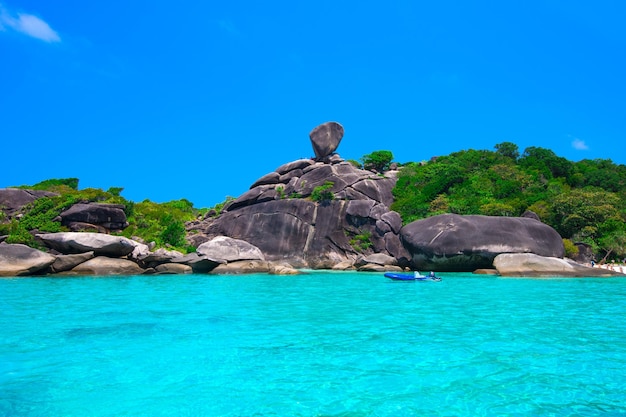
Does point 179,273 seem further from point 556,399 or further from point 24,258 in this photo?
point 556,399

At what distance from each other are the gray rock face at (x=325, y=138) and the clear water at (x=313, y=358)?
83.1 ft

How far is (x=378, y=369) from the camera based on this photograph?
19.8ft

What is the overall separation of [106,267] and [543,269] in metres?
21.8

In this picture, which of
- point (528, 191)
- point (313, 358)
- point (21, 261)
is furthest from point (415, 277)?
point (528, 191)

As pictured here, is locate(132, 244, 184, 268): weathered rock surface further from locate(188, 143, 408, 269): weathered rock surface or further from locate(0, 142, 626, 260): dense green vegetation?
locate(188, 143, 408, 269): weathered rock surface

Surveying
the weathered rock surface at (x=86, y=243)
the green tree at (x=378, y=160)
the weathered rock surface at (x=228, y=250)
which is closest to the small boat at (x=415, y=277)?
the weathered rock surface at (x=228, y=250)

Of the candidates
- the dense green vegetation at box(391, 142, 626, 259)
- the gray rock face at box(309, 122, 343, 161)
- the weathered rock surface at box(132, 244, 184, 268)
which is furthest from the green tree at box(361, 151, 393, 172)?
the weathered rock surface at box(132, 244, 184, 268)

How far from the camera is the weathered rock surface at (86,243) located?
22641 mm

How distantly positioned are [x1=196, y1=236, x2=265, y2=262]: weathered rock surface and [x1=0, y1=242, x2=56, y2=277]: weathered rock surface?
753cm

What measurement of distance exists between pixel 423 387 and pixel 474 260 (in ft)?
69.1

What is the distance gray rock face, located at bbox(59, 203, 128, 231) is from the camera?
27.4 m

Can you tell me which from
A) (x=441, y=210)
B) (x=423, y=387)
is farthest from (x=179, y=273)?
(x=423, y=387)

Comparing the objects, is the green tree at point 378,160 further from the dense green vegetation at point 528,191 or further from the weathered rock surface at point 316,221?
the weathered rock surface at point 316,221

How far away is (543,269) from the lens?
21.9 meters
